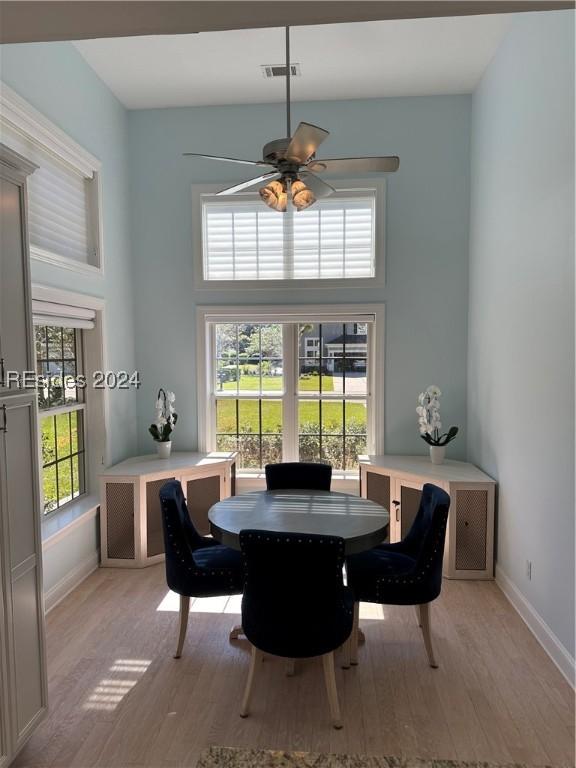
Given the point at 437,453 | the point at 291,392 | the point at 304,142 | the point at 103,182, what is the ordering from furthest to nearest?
the point at 291,392, the point at 437,453, the point at 103,182, the point at 304,142


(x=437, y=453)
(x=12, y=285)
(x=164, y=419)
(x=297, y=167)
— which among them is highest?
(x=297, y=167)

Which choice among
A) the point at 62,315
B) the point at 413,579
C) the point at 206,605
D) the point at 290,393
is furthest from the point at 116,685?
the point at 290,393

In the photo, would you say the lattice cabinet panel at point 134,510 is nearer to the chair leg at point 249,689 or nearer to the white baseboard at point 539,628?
the chair leg at point 249,689

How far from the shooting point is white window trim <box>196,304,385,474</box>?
14.3 feet

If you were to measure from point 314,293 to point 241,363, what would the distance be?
980 millimetres

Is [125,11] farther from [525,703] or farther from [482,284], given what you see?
[482,284]

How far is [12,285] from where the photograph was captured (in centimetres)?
194

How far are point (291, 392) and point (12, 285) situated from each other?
2.93m

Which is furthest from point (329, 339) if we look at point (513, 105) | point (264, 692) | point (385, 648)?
point (264, 692)

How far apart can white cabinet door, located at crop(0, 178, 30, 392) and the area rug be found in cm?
179

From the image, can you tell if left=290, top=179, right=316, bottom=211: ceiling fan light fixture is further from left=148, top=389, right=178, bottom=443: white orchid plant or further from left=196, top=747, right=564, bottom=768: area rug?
left=196, top=747, right=564, bottom=768: area rug

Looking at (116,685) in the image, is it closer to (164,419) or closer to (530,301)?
(164,419)

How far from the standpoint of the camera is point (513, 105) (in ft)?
10.7

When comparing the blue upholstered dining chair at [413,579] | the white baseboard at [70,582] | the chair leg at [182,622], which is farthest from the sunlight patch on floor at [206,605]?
the blue upholstered dining chair at [413,579]
